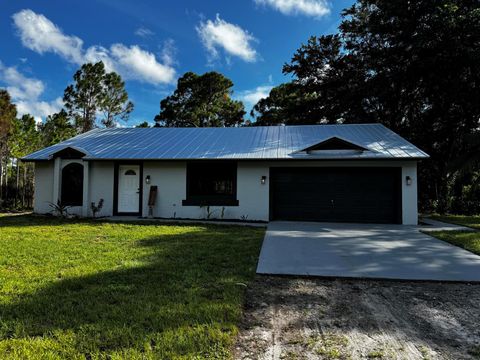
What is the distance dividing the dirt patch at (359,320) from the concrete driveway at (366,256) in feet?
1.20

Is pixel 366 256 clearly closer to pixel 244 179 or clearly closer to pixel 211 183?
pixel 244 179

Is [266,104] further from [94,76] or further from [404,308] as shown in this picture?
[404,308]

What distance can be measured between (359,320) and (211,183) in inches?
355

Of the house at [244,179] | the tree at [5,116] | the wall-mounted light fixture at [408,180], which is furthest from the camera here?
the tree at [5,116]

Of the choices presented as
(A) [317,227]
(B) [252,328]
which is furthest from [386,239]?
(B) [252,328]

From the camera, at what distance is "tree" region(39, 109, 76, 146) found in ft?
74.0

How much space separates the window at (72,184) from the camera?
12.0 meters

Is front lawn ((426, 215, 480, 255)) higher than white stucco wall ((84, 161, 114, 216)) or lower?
lower

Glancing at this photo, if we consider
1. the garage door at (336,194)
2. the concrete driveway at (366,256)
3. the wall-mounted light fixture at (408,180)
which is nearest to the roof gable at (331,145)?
the garage door at (336,194)

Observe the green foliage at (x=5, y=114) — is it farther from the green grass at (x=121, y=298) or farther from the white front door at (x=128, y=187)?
the green grass at (x=121, y=298)

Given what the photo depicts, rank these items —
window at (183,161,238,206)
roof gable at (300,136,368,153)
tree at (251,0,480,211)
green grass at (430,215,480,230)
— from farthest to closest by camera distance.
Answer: tree at (251,0,480,211) < window at (183,161,238,206) < roof gable at (300,136,368,153) < green grass at (430,215,480,230)

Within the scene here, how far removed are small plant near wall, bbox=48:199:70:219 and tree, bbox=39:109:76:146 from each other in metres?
12.3

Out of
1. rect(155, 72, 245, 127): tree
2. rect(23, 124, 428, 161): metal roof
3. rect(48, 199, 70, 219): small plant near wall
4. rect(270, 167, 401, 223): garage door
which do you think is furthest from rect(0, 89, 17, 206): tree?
rect(270, 167, 401, 223): garage door

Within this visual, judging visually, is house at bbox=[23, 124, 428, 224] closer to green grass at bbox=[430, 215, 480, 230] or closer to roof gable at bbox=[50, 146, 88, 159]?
roof gable at bbox=[50, 146, 88, 159]
